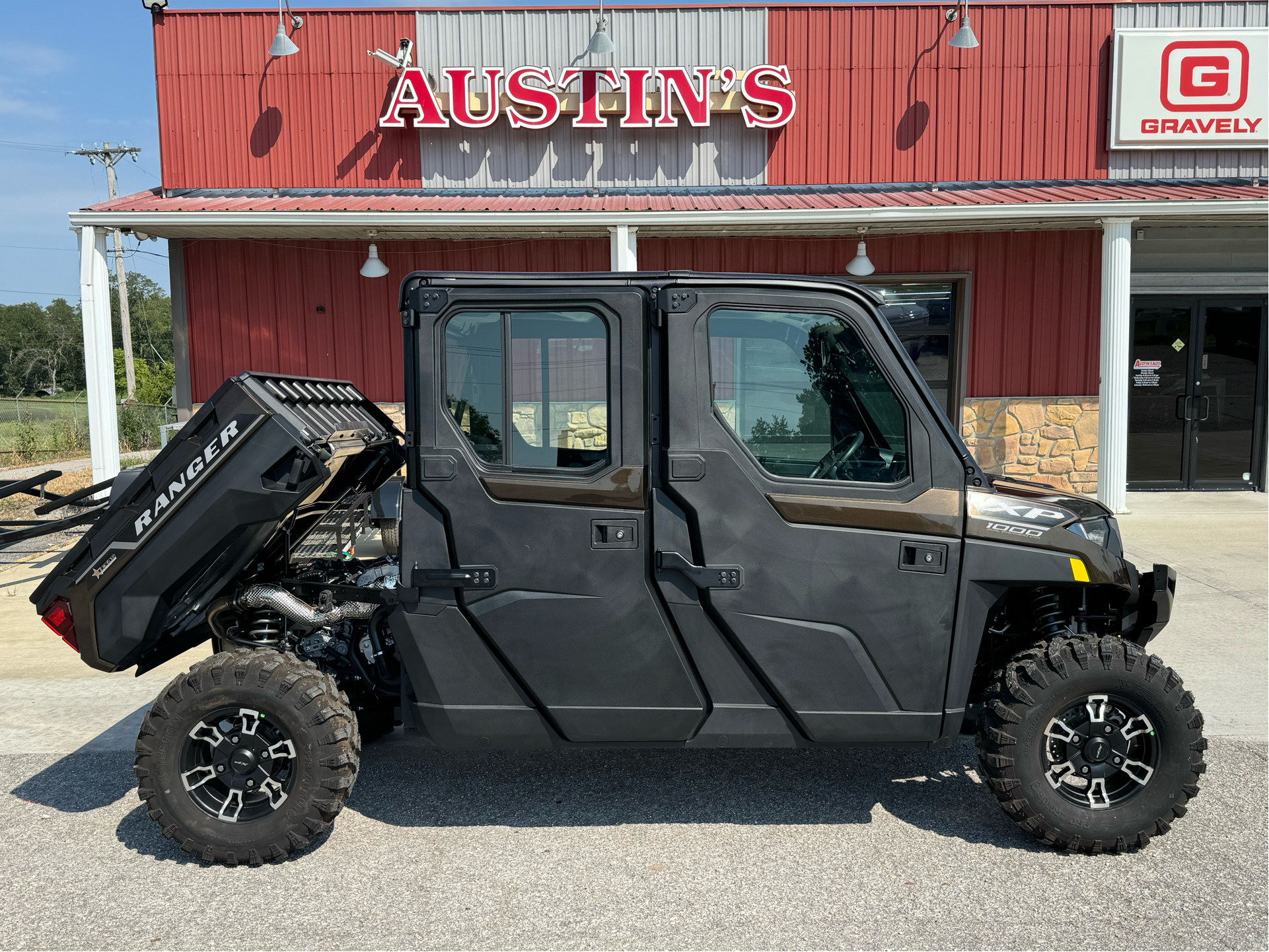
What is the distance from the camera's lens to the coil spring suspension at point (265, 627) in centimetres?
410

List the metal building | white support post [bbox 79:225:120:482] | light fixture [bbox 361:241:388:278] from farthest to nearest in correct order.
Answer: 1. the metal building
2. light fixture [bbox 361:241:388:278]
3. white support post [bbox 79:225:120:482]

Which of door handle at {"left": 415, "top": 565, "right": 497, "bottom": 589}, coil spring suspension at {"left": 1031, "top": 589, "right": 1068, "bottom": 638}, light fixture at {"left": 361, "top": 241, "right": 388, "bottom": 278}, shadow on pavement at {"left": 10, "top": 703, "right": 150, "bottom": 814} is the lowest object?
shadow on pavement at {"left": 10, "top": 703, "right": 150, "bottom": 814}

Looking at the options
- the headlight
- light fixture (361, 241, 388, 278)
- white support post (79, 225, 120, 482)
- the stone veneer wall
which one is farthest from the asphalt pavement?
the stone veneer wall

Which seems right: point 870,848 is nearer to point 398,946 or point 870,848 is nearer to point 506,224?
point 398,946

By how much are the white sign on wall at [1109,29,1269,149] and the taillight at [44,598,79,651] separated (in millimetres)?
13204

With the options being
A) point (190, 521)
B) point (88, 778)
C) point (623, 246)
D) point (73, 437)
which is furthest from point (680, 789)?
point (73, 437)

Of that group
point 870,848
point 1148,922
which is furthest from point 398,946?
point 1148,922

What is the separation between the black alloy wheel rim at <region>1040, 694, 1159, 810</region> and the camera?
3.58m

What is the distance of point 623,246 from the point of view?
10586 mm

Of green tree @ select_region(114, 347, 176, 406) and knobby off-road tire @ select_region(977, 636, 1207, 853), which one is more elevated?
green tree @ select_region(114, 347, 176, 406)

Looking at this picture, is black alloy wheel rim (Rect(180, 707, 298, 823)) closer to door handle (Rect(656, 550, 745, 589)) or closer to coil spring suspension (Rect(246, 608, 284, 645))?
coil spring suspension (Rect(246, 608, 284, 645))

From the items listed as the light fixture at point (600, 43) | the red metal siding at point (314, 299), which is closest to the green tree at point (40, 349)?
the red metal siding at point (314, 299)

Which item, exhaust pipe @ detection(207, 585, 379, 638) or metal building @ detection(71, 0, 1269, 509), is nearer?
exhaust pipe @ detection(207, 585, 379, 638)

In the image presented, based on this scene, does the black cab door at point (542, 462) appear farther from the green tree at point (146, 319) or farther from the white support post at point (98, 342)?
the green tree at point (146, 319)
